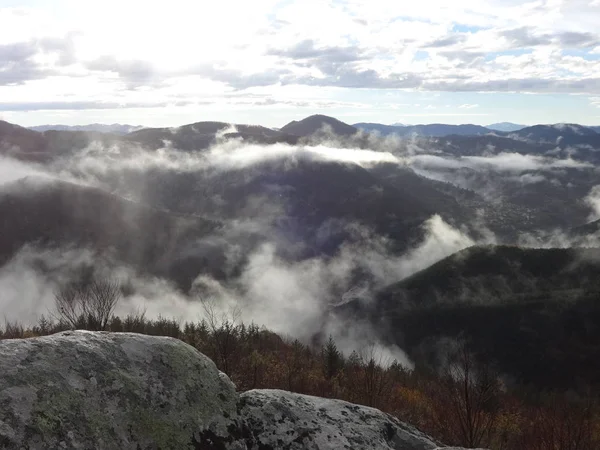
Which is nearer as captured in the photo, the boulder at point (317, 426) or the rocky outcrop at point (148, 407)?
the rocky outcrop at point (148, 407)

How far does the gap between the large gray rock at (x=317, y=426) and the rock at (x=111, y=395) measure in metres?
0.63

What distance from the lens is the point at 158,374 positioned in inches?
398

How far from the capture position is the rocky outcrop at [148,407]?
26.0 ft

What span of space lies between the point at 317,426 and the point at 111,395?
15.7 feet

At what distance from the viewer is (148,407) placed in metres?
9.31

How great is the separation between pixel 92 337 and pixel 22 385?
2193mm

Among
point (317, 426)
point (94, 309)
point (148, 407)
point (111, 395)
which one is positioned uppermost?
point (111, 395)

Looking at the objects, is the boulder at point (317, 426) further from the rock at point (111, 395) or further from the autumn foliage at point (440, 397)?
the autumn foliage at point (440, 397)

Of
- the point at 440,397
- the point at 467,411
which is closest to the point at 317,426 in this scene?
the point at 467,411

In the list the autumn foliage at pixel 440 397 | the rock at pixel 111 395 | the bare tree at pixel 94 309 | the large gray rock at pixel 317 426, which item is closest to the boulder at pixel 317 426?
the large gray rock at pixel 317 426

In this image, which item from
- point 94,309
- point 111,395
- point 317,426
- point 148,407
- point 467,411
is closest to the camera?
point 111,395

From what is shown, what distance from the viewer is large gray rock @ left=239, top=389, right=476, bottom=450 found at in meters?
10.5

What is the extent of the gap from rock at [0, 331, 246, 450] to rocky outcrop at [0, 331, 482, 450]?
18mm

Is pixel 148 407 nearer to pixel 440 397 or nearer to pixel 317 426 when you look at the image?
pixel 317 426
